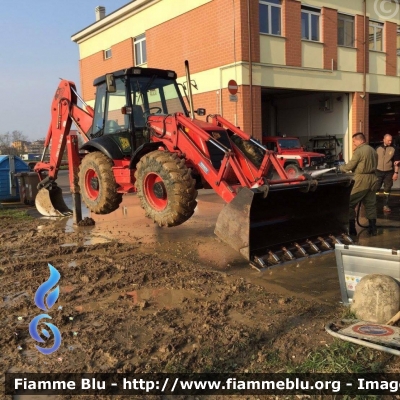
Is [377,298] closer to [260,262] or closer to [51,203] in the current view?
[260,262]

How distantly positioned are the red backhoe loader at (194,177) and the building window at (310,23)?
10.8 metres

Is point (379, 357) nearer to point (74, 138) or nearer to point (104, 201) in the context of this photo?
point (104, 201)

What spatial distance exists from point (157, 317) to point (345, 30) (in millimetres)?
17208

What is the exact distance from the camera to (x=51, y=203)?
10945 millimetres

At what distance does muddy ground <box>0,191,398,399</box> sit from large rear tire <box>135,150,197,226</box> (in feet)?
2.23

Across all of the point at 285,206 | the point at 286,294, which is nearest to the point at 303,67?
the point at 285,206

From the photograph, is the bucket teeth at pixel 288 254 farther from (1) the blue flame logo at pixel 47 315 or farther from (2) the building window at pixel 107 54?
(2) the building window at pixel 107 54

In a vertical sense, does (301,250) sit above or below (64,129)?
below

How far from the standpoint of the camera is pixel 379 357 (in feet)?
10.7

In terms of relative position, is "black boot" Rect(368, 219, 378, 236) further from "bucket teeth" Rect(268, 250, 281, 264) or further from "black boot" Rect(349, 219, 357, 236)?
"bucket teeth" Rect(268, 250, 281, 264)

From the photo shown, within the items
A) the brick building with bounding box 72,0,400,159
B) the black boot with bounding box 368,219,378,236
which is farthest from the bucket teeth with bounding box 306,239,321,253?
the brick building with bounding box 72,0,400,159

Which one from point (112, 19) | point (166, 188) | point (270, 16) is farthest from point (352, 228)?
point (112, 19)

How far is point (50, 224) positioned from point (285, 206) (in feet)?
19.5

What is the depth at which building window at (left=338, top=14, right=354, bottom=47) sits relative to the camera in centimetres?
1781
